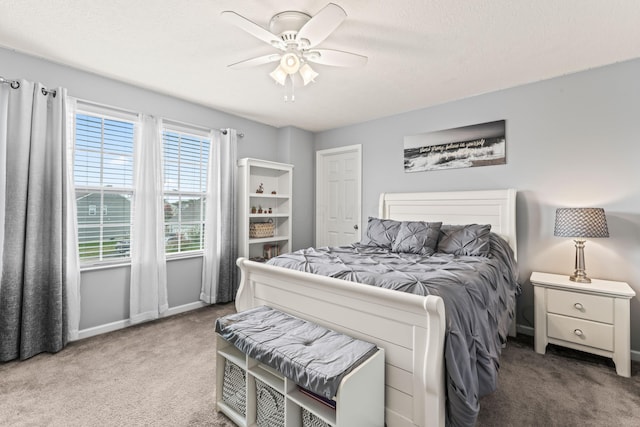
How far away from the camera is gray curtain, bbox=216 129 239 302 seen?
3695mm

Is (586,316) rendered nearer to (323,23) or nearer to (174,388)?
(323,23)

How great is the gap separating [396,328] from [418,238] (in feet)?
4.74

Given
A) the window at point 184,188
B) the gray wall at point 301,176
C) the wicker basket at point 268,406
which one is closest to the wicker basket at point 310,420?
the wicker basket at point 268,406

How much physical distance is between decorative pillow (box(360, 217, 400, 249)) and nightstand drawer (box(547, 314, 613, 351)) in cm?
144

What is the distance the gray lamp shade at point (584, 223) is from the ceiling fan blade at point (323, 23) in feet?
7.58

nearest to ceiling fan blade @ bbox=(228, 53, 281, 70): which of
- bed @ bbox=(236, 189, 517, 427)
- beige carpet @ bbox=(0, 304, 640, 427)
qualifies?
bed @ bbox=(236, 189, 517, 427)

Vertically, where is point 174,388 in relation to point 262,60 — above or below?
below

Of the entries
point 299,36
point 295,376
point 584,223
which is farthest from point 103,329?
point 584,223

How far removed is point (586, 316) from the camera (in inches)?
91.1

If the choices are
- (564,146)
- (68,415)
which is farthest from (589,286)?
(68,415)

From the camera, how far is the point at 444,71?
2686mm

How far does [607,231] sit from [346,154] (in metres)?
2.99

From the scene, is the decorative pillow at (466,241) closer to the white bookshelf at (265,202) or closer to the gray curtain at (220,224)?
the white bookshelf at (265,202)

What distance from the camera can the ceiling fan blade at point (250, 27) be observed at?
5.18 feet
